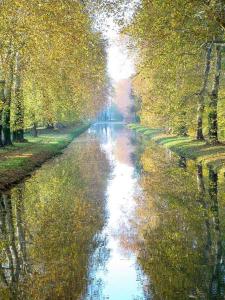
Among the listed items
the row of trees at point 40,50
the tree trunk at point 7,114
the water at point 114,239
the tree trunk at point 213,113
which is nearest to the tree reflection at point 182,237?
the water at point 114,239

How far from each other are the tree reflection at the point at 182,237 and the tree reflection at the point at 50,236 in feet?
4.71

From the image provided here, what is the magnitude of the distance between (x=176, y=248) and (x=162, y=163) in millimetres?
22338

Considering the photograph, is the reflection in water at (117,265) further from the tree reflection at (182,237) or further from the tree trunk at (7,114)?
the tree trunk at (7,114)

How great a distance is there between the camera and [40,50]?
31547 millimetres

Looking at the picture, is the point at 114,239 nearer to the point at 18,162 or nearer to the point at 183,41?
the point at 183,41

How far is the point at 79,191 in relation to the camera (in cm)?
2383

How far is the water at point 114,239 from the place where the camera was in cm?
1092

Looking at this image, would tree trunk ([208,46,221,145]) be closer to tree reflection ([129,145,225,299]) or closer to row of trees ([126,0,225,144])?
row of trees ([126,0,225,144])

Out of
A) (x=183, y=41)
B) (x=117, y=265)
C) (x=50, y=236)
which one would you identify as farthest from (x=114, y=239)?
(x=183, y=41)

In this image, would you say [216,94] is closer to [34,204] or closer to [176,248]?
[34,204]

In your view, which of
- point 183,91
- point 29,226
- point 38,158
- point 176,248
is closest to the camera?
point 176,248

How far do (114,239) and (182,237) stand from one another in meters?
1.97

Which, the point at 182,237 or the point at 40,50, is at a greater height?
the point at 40,50

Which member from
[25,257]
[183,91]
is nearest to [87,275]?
[25,257]
